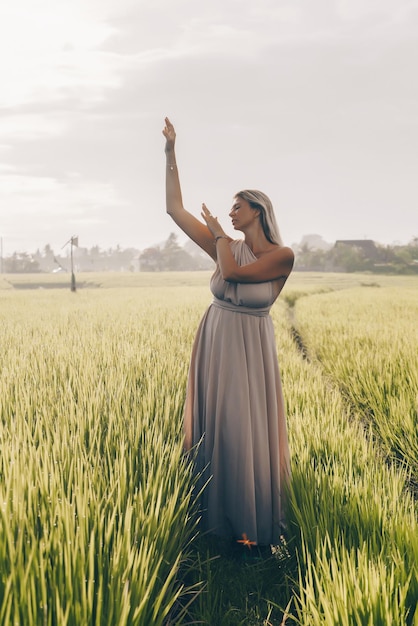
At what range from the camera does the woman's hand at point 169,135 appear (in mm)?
2477

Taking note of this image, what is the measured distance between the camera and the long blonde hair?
226 cm

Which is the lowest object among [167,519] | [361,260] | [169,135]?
[167,519]

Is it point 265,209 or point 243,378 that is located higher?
point 265,209

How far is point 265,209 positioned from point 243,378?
0.78 m

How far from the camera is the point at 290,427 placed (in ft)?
11.3

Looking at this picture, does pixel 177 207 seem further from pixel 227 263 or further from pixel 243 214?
pixel 227 263

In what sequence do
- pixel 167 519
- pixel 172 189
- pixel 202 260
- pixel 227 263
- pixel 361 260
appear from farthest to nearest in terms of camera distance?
pixel 202 260 → pixel 361 260 → pixel 172 189 → pixel 227 263 → pixel 167 519

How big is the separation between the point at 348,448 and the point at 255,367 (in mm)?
1049

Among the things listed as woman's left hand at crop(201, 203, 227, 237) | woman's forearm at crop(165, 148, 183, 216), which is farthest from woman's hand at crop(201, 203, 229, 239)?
woman's forearm at crop(165, 148, 183, 216)

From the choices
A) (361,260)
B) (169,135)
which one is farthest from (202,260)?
(169,135)

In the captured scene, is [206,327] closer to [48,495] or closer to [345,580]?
[48,495]

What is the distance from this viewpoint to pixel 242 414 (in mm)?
2309

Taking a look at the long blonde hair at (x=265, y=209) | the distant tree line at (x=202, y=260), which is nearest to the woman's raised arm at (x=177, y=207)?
the long blonde hair at (x=265, y=209)

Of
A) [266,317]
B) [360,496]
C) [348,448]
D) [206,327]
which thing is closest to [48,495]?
[206,327]
